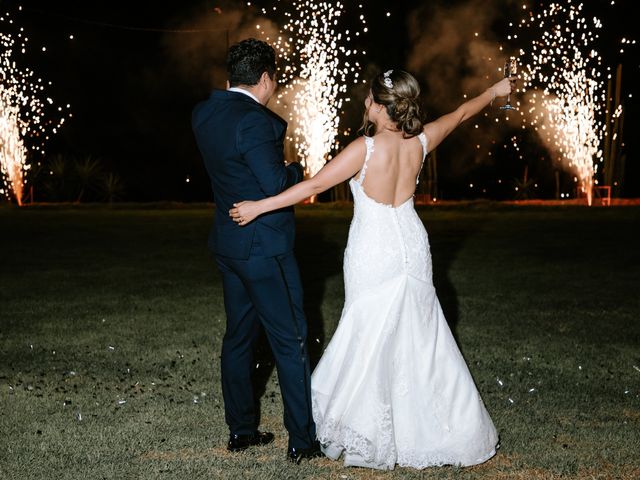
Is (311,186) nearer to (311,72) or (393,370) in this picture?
(393,370)

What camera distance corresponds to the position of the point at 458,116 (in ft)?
15.9

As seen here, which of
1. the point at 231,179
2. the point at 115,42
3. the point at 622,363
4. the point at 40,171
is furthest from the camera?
the point at 115,42

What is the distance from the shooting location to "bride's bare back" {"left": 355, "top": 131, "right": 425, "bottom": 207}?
14.7 ft

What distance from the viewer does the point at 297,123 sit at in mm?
30562

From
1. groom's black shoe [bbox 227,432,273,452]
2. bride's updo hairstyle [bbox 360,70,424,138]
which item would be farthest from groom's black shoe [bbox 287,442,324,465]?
bride's updo hairstyle [bbox 360,70,424,138]

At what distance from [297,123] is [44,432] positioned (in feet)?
84.8

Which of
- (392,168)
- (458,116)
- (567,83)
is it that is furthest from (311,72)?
(392,168)

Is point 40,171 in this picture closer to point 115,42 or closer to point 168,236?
point 115,42

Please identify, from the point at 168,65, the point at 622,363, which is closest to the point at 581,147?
the point at 168,65

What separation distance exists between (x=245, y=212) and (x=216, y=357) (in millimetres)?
3218

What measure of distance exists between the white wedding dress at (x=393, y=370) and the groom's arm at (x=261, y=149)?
524 mm

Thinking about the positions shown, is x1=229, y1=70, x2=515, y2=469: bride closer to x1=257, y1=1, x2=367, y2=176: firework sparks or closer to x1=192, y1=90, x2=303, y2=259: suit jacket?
x1=192, y1=90, x2=303, y2=259: suit jacket

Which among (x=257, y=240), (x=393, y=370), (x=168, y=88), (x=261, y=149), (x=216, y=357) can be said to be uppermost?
(x=168, y=88)

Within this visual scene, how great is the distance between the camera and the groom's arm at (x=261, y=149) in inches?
163
